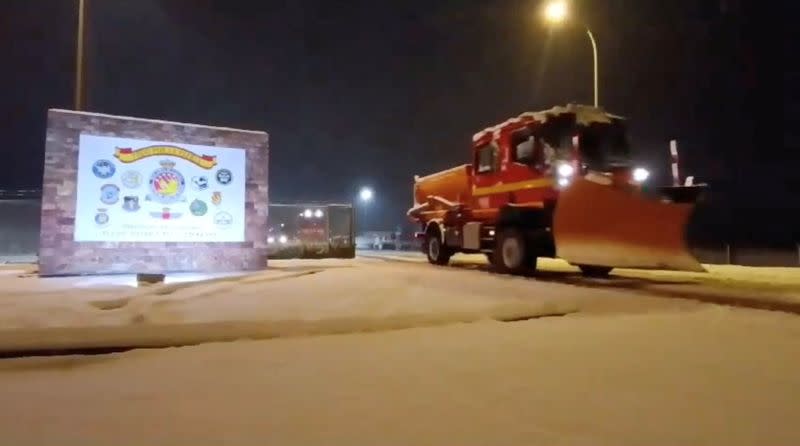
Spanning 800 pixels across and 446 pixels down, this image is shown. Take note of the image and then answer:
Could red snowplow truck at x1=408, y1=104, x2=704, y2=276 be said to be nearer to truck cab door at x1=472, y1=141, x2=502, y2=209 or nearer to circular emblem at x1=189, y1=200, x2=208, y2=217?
truck cab door at x1=472, y1=141, x2=502, y2=209

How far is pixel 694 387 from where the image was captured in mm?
4305

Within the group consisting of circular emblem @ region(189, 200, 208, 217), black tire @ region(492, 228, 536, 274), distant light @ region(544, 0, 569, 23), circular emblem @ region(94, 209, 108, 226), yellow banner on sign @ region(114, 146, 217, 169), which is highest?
distant light @ region(544, 0, 569, 23)

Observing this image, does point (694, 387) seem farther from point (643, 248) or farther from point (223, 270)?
point (223, 270)

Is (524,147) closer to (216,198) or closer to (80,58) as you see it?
(216,198)

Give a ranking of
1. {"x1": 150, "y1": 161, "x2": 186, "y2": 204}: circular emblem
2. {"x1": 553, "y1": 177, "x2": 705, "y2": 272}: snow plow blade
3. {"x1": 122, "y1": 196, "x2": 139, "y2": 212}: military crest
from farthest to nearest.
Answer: {"x1": 150, "y1": 161, "x2": 186, "y2": 204}: circular emblem
{"x1": 122, "y1": 196, "x2": 139, "y2": 212}: military crest
{"x1": 553, "y1": 177, "x2": 705, "y2": 272}: snow plow blade

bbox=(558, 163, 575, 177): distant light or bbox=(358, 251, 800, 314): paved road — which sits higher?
bbox=(558, 163, 575, 177): distant light

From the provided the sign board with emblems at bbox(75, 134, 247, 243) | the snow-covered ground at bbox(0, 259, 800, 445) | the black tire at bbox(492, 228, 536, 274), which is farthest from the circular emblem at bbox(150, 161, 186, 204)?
the black tire at bbox(492, 228, 536, 274)

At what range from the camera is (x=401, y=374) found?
15.4ft

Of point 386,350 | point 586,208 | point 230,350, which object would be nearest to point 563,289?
point 586,208

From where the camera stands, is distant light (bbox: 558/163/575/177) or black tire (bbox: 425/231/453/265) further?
black tire (bbox: 425/231/453/265)

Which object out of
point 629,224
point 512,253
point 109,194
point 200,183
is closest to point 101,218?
point 109,194

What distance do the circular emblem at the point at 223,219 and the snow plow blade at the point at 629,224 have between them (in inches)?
298

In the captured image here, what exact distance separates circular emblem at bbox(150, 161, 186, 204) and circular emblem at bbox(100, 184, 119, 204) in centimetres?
74

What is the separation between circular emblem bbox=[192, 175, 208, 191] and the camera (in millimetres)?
14852
